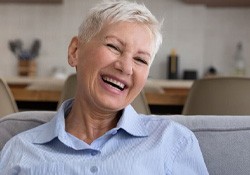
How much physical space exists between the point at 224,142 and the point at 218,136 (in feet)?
0.08

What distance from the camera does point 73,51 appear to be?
147 centimetres

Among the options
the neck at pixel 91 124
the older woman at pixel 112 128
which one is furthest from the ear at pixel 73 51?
the neck at pixel 91 124

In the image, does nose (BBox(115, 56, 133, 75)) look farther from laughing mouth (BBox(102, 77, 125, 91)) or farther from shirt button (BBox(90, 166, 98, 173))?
shirt button (BBox(90, 166, 98, 173))

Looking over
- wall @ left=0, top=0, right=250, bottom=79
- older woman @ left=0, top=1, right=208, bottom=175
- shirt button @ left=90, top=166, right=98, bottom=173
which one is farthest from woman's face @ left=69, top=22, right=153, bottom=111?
wall @ left=0, top=0, right=250, bottom=79

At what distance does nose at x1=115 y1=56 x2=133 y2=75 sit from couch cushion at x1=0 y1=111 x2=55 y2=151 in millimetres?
347

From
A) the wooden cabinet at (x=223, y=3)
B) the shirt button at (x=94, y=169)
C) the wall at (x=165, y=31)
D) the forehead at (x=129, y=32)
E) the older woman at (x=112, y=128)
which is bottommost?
the wall at (x=165, y=31)

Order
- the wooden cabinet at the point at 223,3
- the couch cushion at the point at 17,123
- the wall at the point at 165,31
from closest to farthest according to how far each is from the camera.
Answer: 1. the couch cushion at the point at 17,123
2. the wooden cabinet at the point at 223,3
3. the wall at the point at 165,31

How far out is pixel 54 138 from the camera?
136cm

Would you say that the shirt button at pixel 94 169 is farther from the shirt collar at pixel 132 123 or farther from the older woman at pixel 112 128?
the shirt collar at pixel 132 123

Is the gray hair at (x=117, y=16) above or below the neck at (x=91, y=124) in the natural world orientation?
above

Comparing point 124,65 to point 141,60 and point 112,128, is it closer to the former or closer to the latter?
point 141,60

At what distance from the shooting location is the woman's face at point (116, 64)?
1.33 m

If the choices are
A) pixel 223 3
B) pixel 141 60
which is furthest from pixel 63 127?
pixel 223 3

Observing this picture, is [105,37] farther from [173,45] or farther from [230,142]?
[173,45]
